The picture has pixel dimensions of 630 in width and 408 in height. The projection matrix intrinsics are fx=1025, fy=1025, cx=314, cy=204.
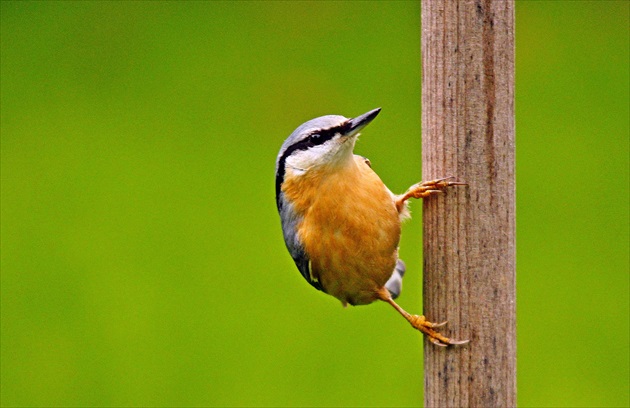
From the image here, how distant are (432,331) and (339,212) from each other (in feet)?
1.53

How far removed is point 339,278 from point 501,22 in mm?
941

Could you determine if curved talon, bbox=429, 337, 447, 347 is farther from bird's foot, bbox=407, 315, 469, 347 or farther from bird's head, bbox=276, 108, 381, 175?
bird's head, bbox=276, 108, 381, 175

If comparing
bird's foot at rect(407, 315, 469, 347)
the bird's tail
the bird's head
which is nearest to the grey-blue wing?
the bird's head

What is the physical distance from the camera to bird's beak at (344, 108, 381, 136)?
2.89 meters

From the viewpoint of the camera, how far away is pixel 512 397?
10.4ft

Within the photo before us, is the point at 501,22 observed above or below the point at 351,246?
above

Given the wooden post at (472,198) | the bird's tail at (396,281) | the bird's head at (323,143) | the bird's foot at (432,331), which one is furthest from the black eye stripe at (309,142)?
the bird's tail at (396,281)

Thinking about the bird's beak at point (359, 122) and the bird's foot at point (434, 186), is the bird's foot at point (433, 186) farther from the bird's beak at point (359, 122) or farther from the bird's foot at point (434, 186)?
the bird's beak at point (359, 122)

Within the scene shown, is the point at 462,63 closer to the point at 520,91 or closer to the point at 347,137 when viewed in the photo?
the point at 347,137

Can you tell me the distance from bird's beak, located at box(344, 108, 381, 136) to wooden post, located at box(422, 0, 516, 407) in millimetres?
293

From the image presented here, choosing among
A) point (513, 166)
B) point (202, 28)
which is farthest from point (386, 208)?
point (202, 28)

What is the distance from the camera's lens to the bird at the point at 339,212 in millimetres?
3104

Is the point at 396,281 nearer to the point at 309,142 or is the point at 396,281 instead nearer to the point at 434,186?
the point at 434,186

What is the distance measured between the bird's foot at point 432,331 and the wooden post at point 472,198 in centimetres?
3
